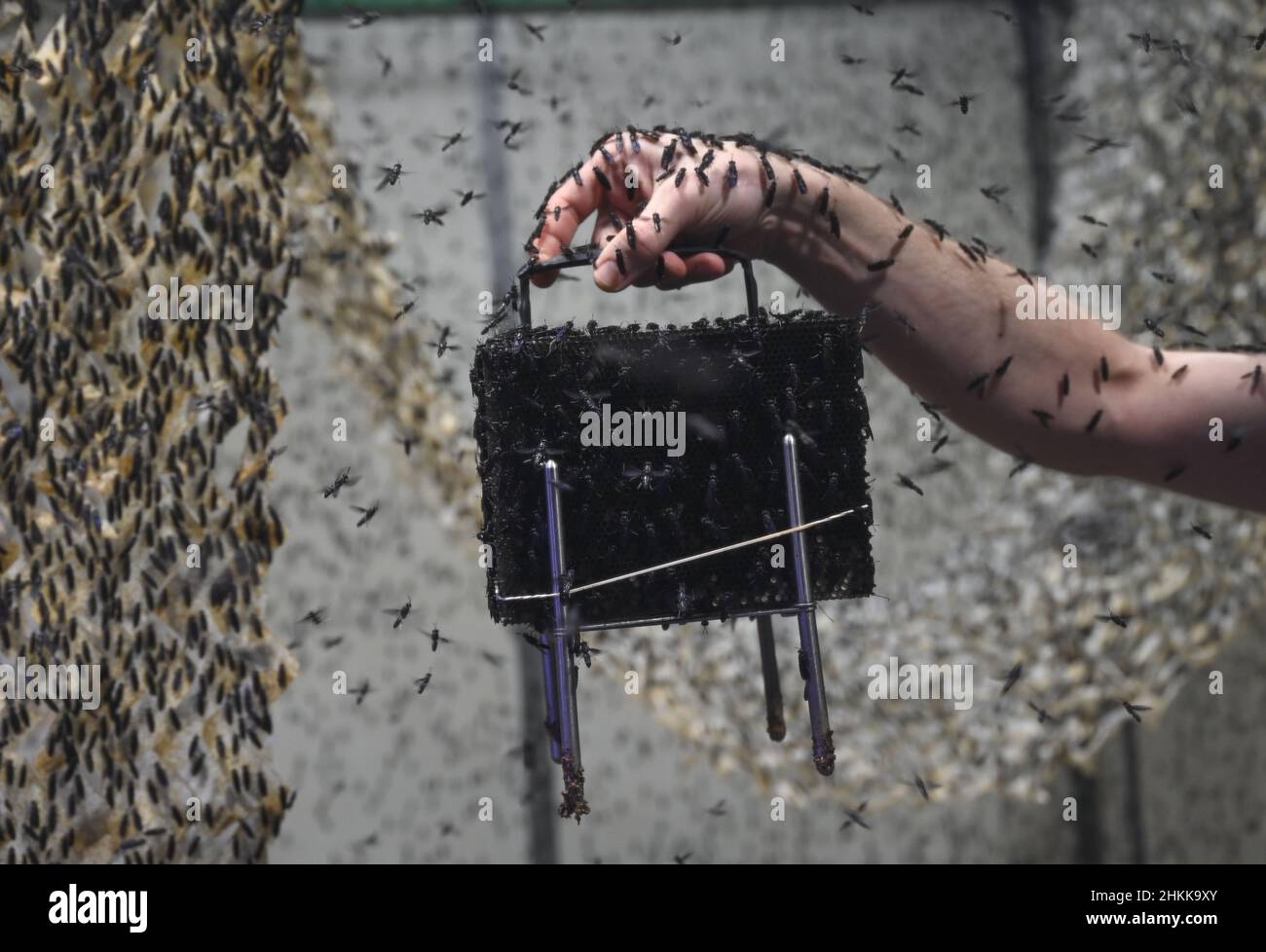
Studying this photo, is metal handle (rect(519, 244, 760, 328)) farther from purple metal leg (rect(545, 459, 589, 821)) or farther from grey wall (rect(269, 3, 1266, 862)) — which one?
grey wall (rect(269, 3, 1266, 862))

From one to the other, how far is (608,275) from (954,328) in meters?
0.45

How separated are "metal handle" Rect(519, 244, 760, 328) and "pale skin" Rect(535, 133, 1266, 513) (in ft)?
0.05

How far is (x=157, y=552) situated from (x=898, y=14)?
7.90ft

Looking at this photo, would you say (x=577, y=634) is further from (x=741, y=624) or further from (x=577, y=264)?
(x=741, y=624)

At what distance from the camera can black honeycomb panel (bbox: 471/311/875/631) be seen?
1019 mm

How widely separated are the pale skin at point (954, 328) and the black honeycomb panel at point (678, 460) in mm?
91

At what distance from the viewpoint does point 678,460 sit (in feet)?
3.41

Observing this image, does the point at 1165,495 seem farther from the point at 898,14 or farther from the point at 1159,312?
the point at 898,14

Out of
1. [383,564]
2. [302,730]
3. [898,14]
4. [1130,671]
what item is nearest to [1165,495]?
[1130,671]

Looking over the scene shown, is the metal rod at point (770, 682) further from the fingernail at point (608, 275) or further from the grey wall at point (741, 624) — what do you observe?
the grey wall at point (741, 624)

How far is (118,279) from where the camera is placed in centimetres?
156

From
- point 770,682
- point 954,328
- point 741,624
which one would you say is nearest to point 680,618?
point 770,682

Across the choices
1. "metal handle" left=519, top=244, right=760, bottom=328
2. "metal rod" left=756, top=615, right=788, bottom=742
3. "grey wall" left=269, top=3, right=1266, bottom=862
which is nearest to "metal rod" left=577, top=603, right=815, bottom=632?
"metal rod" left=756, top=615, right=788, bottom=742

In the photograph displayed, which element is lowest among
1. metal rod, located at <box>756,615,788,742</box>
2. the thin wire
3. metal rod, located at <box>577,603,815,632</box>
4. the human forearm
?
metal rod, located at <box>756,615,788,742</box>
